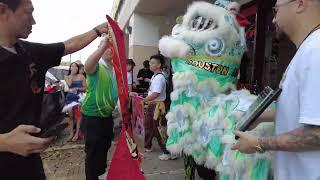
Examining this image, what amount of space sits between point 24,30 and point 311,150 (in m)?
1.43

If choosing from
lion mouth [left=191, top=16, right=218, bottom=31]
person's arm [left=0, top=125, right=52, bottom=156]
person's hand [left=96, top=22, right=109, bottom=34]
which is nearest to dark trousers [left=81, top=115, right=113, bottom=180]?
person's hand [left=96, top=22, right=109, bottom=34]

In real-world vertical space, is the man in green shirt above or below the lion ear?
below

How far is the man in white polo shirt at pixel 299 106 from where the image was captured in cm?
136

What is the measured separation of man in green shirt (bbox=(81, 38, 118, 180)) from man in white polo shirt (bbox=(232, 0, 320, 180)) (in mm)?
2456

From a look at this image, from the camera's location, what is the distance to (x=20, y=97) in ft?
5.85

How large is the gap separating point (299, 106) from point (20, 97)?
127 centimetres

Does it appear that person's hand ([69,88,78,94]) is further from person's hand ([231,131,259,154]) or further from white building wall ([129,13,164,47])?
person's hand ([231,131,259,154])

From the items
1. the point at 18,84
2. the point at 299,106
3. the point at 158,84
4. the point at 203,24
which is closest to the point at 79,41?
the point at 18,84

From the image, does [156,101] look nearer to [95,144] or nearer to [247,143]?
[95,144]

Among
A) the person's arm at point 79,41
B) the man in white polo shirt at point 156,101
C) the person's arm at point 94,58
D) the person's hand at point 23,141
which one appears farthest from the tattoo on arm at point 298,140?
the man in white polo shirt at point 156,101

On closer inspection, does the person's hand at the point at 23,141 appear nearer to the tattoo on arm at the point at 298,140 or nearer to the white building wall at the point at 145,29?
the tattoo on arm at the point at 298,140

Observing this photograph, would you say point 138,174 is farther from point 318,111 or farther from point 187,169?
point 318,111

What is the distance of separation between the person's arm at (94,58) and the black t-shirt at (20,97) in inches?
46.2

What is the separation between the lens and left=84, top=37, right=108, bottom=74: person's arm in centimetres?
319
